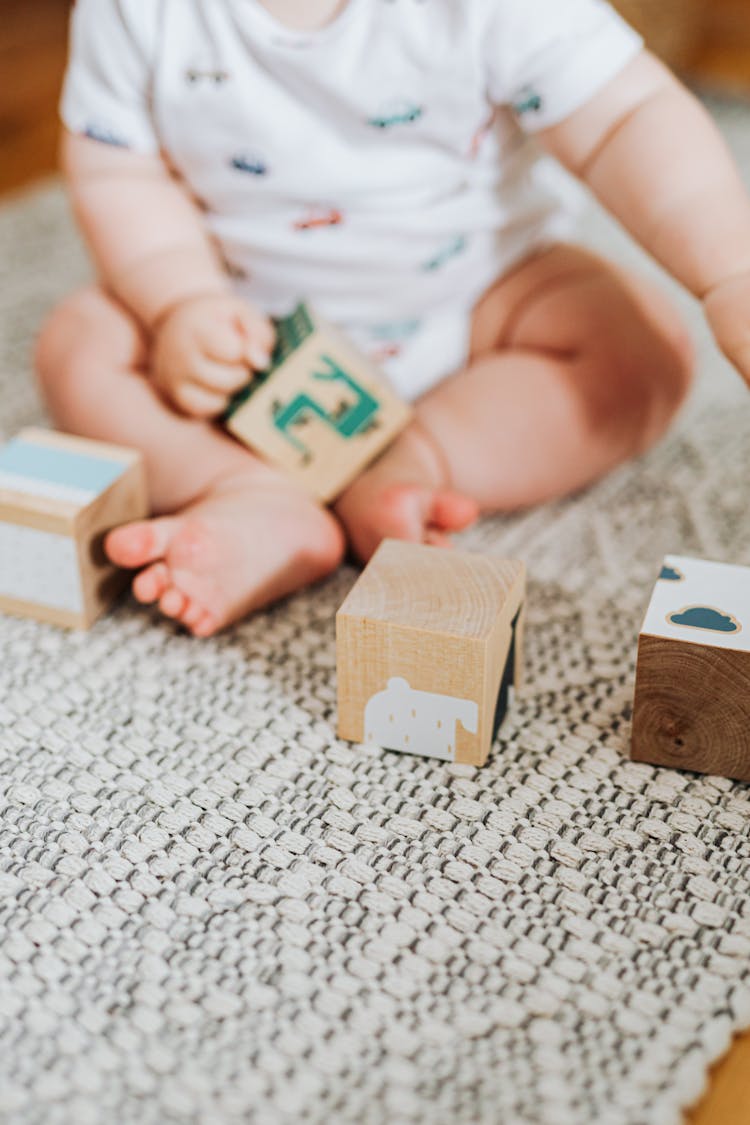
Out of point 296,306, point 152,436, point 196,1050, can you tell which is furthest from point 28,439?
point 196,1050

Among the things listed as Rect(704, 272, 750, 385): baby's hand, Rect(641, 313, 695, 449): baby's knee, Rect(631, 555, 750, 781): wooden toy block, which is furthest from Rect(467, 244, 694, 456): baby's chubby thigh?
Rect(631, 555, 750, 781): wooden toy block

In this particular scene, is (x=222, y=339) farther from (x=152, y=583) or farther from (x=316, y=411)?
(x=152, y=583)

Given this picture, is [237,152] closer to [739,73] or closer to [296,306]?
[296,306]

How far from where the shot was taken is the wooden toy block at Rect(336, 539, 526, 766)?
2.10 ft

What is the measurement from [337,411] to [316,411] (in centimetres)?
1

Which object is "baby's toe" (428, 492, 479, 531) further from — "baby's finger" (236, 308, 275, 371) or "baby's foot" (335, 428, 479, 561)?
"baby's finger" (236, 308, 275, 371)

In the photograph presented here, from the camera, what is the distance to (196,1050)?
1.69ft

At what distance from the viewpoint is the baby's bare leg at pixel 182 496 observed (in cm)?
75

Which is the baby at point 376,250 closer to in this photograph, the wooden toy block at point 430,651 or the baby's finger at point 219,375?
the baby's finger at point 219,375

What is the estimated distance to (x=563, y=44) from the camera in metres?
0.81

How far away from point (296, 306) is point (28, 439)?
21cm

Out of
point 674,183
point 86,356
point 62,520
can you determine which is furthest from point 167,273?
point 674,183

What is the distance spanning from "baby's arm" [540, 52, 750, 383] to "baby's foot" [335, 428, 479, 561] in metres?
0.20

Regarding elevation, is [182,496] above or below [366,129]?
below
